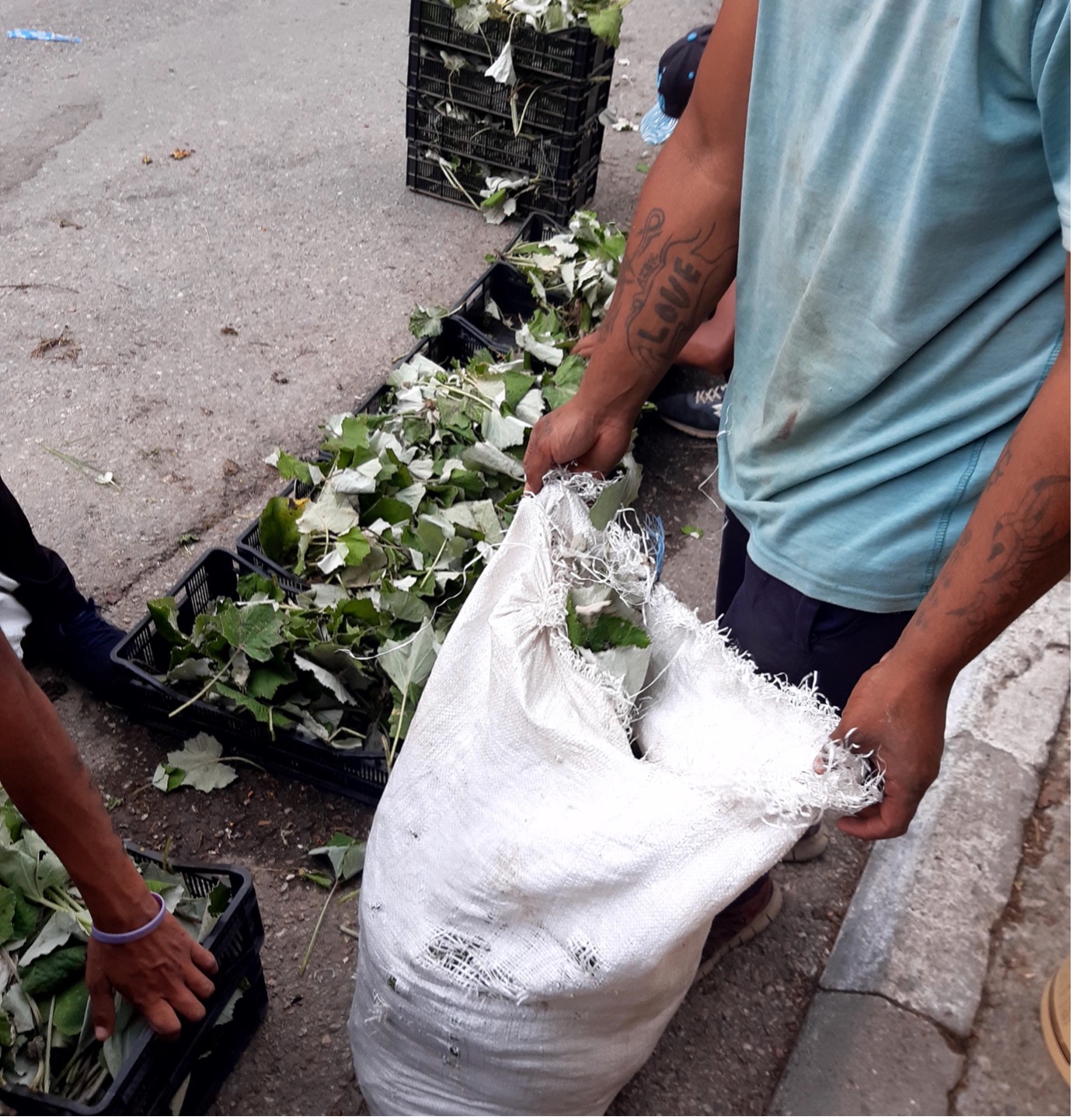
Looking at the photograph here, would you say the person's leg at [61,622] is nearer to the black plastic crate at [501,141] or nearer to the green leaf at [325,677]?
the green leaf at [325,677]

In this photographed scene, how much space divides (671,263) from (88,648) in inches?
61.3

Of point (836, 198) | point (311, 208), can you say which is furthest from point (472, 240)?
point (836, 198)

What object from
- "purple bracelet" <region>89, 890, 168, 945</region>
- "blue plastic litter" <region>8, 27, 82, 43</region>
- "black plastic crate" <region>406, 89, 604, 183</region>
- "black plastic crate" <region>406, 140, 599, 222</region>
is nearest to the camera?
"purple bracelet" <region>89, 890, 168, 945</region>

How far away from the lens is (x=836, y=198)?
1256 millimetres

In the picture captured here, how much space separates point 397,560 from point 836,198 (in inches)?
53.2

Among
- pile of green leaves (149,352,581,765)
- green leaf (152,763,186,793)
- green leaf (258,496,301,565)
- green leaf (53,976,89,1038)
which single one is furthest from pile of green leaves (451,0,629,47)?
green leaf (53,976,89,1038)

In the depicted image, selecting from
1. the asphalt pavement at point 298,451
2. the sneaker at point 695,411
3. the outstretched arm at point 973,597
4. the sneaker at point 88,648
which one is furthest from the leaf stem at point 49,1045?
the sneaker at point 695,411

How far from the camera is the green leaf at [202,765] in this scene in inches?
86.7

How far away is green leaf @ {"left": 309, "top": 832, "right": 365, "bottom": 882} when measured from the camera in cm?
210

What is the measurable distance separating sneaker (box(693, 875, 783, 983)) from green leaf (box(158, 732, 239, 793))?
105 centimetres

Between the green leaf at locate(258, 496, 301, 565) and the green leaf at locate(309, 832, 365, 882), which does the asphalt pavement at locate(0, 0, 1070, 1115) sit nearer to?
the green leaf at locate(309, 832, 365, 882)

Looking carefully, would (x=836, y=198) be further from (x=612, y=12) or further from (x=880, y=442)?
(x=612, y=12)

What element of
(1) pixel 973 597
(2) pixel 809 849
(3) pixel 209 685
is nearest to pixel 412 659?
(3) pixel 209 685

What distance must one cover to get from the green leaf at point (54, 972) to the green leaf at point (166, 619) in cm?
72
